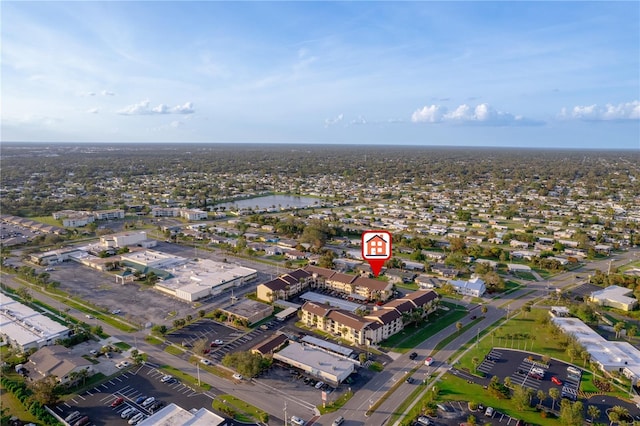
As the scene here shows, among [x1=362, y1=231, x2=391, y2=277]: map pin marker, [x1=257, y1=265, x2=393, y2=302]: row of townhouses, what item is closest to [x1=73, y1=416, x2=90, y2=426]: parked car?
[x1=257, y1=265, x2=393, y2=302]: row of townhouses

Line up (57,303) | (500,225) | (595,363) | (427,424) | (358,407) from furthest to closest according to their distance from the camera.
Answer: (500,225) < (57,303) < (595,363) < (358,407) < (427,424)

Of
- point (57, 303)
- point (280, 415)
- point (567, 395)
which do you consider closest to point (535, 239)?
point (567, 395)

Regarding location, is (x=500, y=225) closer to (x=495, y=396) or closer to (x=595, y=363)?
(x=595, y=363)

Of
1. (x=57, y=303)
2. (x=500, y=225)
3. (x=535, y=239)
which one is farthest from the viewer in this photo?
(x=500, y=225)

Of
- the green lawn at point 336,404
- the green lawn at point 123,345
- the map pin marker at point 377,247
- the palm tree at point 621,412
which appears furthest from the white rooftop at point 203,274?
the palm tree at point 621,412

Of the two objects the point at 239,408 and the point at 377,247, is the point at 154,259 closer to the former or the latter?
the point at 239,408

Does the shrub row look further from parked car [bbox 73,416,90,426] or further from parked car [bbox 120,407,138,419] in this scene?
parked car [bbox 120,407,138,419]

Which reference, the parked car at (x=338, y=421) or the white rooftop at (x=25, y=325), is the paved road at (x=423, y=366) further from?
the white rooftop at (x=25, y=325)
